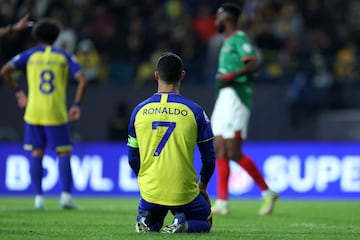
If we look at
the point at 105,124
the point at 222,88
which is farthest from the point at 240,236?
the point at 105,124

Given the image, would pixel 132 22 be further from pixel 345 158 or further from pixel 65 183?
pixel 65 183

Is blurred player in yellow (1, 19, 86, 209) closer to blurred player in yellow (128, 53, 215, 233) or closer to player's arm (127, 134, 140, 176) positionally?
player's arm (127, 134, 140, 176)

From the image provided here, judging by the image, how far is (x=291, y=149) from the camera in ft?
56.6

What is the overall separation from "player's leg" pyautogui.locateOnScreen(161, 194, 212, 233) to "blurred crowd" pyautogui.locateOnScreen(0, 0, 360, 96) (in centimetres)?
1113

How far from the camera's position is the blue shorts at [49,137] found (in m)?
12.5

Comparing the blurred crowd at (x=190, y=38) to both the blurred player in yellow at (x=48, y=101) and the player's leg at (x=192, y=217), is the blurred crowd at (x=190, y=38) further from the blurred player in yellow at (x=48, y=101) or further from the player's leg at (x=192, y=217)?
the player's leg at (x=192, y=217)

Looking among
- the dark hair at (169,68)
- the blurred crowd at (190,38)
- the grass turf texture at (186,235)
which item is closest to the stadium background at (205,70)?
the blurred crowd at (190,38)

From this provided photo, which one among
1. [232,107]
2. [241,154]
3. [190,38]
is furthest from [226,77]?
[190,38]

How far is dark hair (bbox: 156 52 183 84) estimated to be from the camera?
8.39 m

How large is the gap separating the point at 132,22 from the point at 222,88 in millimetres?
9056

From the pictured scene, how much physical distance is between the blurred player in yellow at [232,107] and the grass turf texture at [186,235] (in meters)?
0.41

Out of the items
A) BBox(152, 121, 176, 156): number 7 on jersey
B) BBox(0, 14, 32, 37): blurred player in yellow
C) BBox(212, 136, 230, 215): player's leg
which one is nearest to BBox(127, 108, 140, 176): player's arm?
BBox(152, 121, 176, 156): number 7 on jersey

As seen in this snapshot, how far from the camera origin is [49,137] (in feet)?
41.0

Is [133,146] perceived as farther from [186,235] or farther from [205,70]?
[205,70]
